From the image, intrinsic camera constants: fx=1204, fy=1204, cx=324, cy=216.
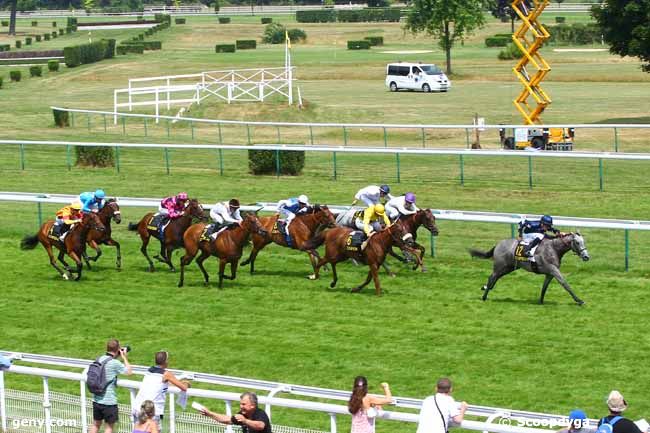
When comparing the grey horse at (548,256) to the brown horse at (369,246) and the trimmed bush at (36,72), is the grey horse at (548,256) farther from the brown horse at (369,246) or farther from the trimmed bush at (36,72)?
the trimmed bush at (36,72)

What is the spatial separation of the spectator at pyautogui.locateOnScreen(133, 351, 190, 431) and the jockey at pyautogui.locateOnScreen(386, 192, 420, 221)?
8545 mm

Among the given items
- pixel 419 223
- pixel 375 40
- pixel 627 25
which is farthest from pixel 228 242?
pixel 375 40

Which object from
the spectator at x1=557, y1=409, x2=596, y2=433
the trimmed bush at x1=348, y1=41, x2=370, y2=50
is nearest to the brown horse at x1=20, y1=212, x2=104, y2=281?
the spectator at x1=557, y1=409, x2=596, y2=433

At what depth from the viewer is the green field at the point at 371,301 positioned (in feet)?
43.9

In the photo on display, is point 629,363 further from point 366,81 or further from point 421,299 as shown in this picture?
point 366,81

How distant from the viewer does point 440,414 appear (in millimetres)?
8977

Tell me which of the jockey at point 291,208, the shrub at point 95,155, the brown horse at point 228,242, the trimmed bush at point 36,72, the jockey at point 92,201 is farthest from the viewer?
the trimmed bush at point 36,72

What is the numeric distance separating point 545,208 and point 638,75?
35237 millimetres

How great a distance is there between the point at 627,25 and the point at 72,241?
24.3 meters

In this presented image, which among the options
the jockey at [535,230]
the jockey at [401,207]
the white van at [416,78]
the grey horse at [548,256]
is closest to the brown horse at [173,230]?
the jockey at [401,207]

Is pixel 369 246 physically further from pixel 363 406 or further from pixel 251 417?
pixel 251 417

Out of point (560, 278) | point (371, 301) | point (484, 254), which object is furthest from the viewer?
point (484, 254)

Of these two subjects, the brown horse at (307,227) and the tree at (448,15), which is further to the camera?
the tree at (448,15)

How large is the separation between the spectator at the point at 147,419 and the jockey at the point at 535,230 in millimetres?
8046
